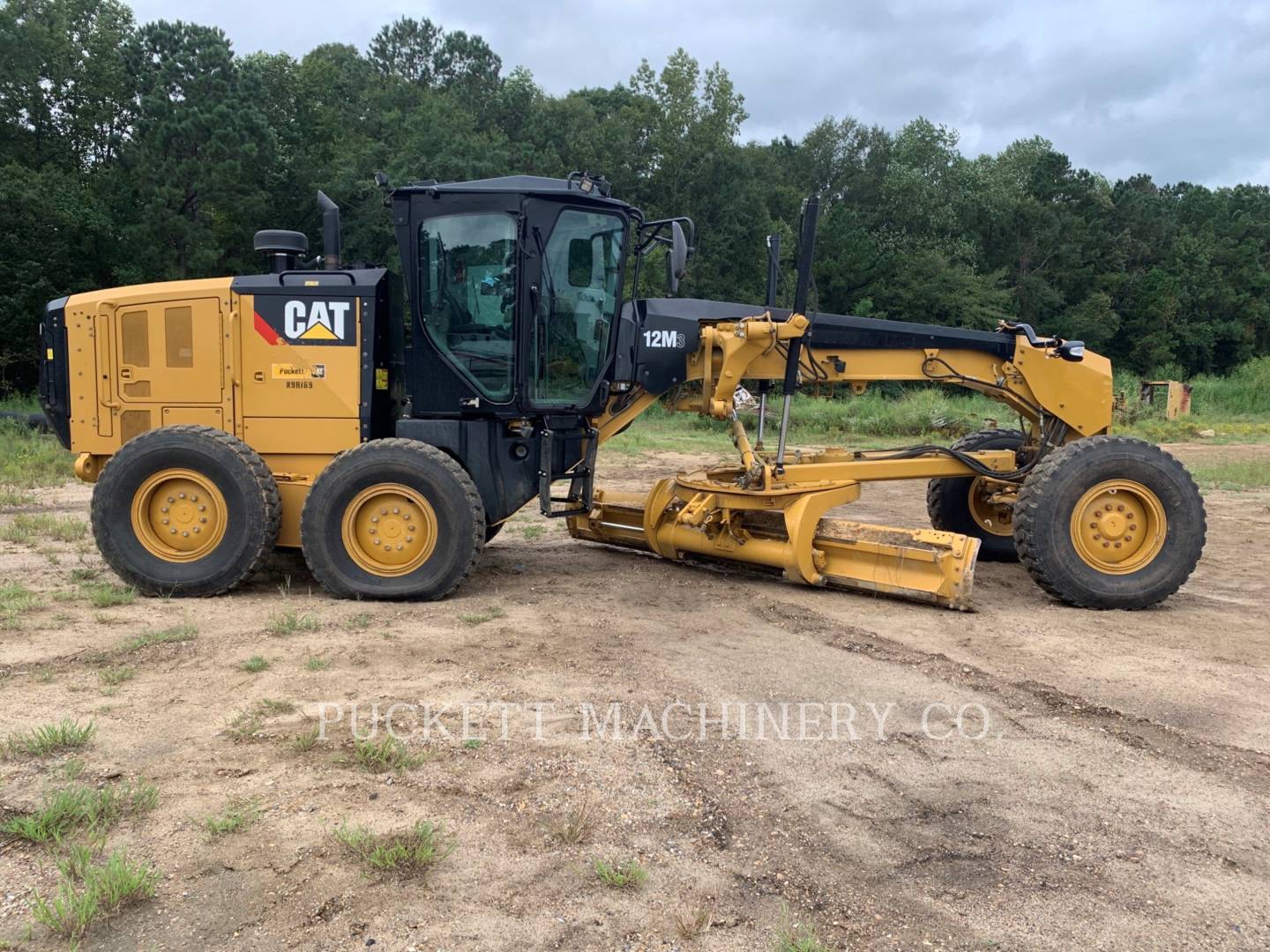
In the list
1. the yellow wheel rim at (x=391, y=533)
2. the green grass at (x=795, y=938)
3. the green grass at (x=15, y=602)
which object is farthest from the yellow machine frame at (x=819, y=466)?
the green grass at (x=795, y=938)

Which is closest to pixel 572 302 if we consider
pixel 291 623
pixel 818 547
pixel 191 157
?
pixel 818 547

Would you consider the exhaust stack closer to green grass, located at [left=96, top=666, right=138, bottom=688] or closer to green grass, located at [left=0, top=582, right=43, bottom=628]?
green grass, located at [left=0, top=582, right=43, bottom=628]

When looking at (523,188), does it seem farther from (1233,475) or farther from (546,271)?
(1233,475)

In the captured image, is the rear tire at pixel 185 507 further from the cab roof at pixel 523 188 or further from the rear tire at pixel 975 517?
the rear tire at pixel 975 517

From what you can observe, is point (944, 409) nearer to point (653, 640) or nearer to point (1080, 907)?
point (653, 640)

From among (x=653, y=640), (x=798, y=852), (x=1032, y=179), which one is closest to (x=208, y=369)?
(x=653, y=640)

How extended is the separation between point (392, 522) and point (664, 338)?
90.0 inches

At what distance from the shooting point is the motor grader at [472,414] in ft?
20.3

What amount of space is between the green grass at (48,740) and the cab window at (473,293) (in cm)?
335

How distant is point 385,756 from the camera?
3.66 meters

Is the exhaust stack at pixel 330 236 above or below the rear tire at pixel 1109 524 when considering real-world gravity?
above

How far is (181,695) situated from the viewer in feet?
14.2

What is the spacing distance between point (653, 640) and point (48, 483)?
953 centimetres

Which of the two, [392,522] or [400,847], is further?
[392,522]
